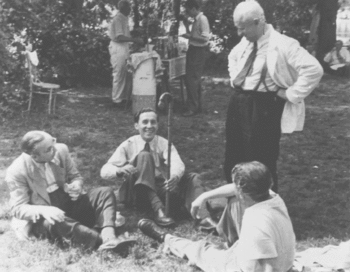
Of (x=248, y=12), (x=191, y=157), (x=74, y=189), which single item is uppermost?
(x=248, y=12)

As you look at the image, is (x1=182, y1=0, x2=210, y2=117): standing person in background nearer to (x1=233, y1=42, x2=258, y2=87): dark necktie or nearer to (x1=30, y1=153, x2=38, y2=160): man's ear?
(x1=233, y1=42, x2=258, y2=87): dark necktie

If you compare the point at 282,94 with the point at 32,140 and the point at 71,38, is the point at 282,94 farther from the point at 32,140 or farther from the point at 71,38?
the point at 71,38

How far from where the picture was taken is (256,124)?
4965 mm

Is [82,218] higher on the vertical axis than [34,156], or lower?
lower

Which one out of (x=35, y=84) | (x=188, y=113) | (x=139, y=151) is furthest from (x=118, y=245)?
(x=35, y=84)

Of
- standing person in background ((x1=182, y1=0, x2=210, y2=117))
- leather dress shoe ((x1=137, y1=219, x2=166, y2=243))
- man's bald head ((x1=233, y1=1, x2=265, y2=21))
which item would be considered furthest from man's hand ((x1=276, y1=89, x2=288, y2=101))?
standing person in background ((x1=182, y1=0, x2=210, y2=117))

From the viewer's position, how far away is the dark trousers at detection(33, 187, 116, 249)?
4.60 m

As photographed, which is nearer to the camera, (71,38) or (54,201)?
(54,201)

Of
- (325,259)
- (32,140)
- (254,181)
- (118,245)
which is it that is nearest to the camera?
(254,181)

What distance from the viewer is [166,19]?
14117mm

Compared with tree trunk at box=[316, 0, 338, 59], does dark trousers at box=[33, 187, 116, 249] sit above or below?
below

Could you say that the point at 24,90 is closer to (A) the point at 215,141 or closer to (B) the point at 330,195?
(A) the point at 215,141

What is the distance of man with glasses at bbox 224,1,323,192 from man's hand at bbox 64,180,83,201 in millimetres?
1261

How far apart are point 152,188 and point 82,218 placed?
68 centimetres
